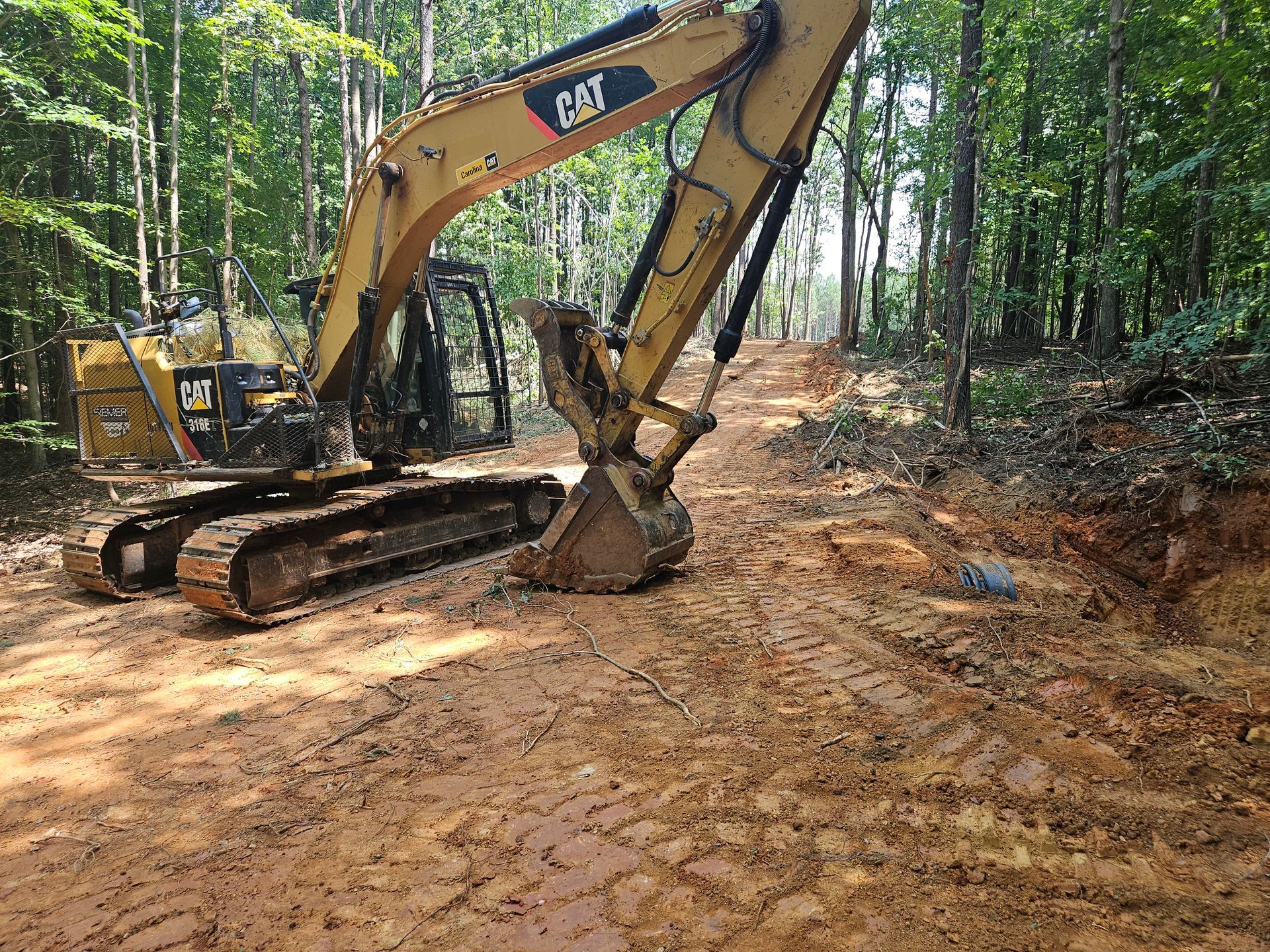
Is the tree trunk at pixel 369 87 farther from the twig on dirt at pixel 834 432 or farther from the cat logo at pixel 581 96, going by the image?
the cat logo at pixel 581 96

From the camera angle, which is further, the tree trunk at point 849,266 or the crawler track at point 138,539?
the tree trunk at point 849,266

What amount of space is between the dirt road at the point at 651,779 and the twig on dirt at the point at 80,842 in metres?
0.02

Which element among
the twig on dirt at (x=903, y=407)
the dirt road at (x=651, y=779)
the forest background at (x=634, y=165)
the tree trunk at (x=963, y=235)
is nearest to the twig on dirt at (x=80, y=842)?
the dirt road at (x=651, y=779)

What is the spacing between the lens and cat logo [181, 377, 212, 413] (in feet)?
18.6

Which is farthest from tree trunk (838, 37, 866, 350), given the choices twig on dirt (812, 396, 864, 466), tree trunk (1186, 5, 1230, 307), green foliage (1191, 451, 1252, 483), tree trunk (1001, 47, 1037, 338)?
green foliage (1191, 451, 1252, 483)

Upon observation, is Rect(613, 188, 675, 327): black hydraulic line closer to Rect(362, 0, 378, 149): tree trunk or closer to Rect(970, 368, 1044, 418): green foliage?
Rect(970, 368, 1044, 418): green foliage

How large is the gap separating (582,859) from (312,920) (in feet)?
2.73

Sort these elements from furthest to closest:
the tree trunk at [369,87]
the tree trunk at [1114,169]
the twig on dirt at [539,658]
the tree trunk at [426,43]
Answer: the tree trunk at [369,87] → the tree trunk at [426,43] → the tree trunk at [1114,169] → the twig on dirt at [539,658]

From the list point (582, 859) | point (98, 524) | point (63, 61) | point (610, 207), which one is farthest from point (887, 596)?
point (610, 207)

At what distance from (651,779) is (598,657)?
4.41 feet

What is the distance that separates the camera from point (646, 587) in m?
5.16

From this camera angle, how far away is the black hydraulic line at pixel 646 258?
15.8 ft

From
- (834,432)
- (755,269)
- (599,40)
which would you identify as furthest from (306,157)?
(755,269)

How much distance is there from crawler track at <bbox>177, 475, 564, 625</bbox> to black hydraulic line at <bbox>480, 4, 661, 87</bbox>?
11.3 feet
